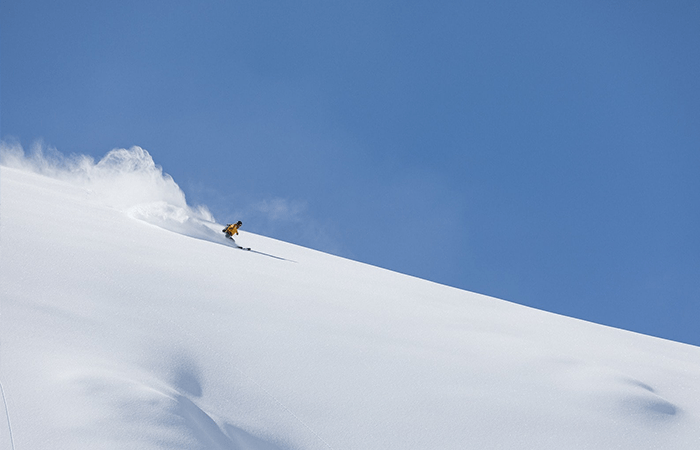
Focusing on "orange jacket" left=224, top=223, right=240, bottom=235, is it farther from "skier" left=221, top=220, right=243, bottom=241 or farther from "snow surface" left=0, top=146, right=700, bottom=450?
"snow surface" left=0, top=146, right=700, bottom=450

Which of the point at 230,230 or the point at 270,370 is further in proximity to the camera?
the point at 230,230

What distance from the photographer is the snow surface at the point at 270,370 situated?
118 inches

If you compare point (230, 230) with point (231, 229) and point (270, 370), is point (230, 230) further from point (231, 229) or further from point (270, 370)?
point (270, 370)

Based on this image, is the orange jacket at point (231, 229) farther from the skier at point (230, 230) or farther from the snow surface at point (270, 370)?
the snow surface at point (270, 370)

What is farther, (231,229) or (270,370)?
(231,229)

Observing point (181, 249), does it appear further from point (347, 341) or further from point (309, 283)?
point (347, 341)

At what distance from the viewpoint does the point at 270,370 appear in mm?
4086

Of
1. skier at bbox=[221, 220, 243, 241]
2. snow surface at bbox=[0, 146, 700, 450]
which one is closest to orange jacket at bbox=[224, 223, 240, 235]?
skier at bbox=[221, 220, 243, 241]

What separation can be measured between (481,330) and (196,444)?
4398 millimetres

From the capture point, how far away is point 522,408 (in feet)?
13.9

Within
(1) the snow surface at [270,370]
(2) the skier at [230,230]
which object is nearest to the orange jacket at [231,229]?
(2) the skier at [230,230]

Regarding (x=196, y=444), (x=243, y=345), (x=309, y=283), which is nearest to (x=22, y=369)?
(x=196, y=444)

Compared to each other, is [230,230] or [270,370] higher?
[230,230]

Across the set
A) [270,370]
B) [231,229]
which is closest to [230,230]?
[231,229]
